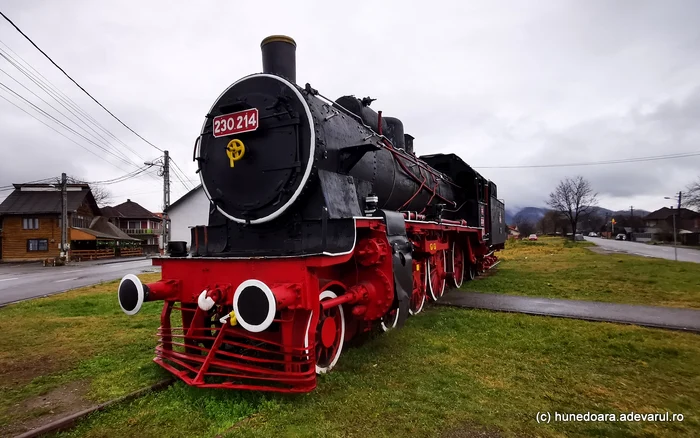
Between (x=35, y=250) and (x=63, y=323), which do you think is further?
(x=35, y=250)

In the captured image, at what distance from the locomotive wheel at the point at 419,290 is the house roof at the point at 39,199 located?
37.5 metres

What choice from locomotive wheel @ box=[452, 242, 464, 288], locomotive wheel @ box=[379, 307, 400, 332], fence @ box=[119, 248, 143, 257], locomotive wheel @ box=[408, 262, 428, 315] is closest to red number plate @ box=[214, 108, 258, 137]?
locomotive wheel @ box=[379, 307, 400, 332]

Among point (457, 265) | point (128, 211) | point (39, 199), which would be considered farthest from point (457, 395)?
point (128, 211)

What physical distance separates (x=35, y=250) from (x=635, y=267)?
141ft

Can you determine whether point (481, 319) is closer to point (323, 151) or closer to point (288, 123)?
point (323, 151)

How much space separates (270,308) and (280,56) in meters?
3.29

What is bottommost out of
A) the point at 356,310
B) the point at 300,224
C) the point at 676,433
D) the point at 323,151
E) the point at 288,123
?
the point at 676,433

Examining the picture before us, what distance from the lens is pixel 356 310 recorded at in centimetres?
466

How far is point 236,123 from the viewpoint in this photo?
4.94 meters

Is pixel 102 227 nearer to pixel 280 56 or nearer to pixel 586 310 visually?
pixel 280 56

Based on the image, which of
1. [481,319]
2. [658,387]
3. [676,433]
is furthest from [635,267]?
[676,433]

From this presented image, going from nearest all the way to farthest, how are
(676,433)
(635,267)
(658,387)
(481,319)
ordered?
1. (676,433)
2. (658,387)
3. (481,319)
4. (635,267)

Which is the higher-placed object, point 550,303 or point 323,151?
point 323,151

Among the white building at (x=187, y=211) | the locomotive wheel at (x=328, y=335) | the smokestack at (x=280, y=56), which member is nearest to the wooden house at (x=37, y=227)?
the white building at (x=187, y=211)
